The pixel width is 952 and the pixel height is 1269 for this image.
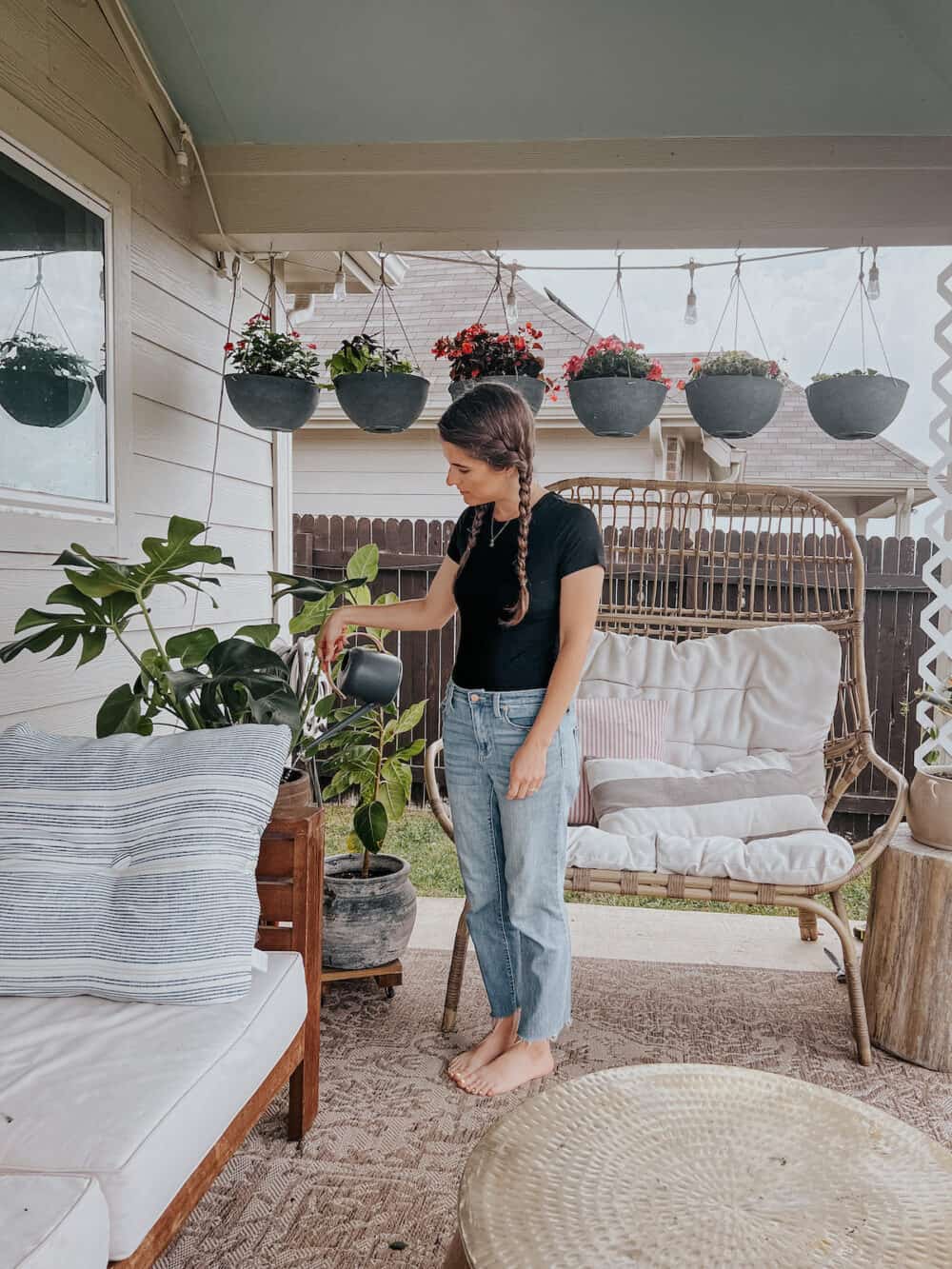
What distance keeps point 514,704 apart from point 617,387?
122 cm

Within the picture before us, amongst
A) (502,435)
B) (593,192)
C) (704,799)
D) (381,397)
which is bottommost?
(704,799)

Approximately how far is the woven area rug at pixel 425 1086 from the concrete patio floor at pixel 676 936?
89 millimetres

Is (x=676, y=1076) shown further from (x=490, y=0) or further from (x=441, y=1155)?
(x=490, y=0)

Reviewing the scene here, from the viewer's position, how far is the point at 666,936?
3.22 metres

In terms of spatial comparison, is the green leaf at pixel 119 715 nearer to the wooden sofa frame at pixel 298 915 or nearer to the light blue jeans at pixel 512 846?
the wooden sofa frame at pixel 298 915

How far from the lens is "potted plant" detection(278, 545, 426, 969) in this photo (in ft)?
8.44

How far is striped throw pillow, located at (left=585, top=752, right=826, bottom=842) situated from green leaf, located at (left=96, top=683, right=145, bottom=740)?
4.11 feet

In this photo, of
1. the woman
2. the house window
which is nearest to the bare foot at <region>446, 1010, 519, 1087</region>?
the woman

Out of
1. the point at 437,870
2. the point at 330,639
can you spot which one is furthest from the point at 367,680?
the point at 437,870

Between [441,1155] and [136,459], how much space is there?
6.25 ft

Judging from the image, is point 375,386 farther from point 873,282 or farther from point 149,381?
point 873,282

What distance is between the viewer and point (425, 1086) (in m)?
2.25

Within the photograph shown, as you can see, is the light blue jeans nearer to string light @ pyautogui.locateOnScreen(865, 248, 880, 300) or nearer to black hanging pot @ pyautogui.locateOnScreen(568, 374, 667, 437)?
black hanging pot @ pyautogui.locateOnScreen(568, 374, 667, 437)

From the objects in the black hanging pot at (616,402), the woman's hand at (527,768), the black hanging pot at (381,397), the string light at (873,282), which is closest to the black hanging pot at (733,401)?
the black hanging pot at (616,402)
